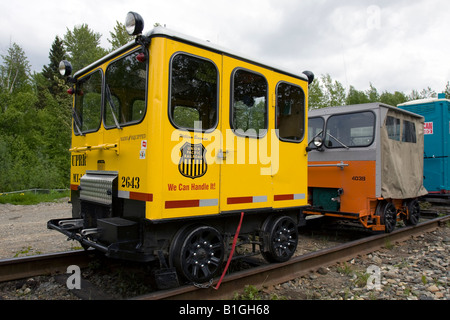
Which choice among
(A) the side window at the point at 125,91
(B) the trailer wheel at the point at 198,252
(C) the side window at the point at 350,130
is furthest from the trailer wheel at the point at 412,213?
(A) the side window at the point at 125,91

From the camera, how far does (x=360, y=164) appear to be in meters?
7.07

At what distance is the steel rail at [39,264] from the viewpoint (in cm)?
448

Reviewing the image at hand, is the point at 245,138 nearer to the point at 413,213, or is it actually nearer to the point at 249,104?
the point at 249,104

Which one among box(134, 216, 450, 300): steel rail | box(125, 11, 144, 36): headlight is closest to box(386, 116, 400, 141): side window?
box(134, 216, 450, 300): steel rail

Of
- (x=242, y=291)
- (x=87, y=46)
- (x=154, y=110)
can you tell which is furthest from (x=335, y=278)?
(x=87, y=46)

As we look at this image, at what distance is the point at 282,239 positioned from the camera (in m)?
5.12

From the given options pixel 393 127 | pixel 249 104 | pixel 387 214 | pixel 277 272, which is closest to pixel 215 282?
pixel 277 272

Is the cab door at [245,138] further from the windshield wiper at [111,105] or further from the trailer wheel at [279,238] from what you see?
the windshield wiper at [111,105]

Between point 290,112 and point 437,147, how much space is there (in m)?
8.34

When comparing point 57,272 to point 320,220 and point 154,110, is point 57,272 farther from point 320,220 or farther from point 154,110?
point 320,220

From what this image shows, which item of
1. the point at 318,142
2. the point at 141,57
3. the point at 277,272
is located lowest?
the point at 277,272

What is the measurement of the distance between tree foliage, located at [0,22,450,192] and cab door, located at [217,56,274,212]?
0.28 feet

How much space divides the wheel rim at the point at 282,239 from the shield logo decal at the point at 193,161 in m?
1.63
